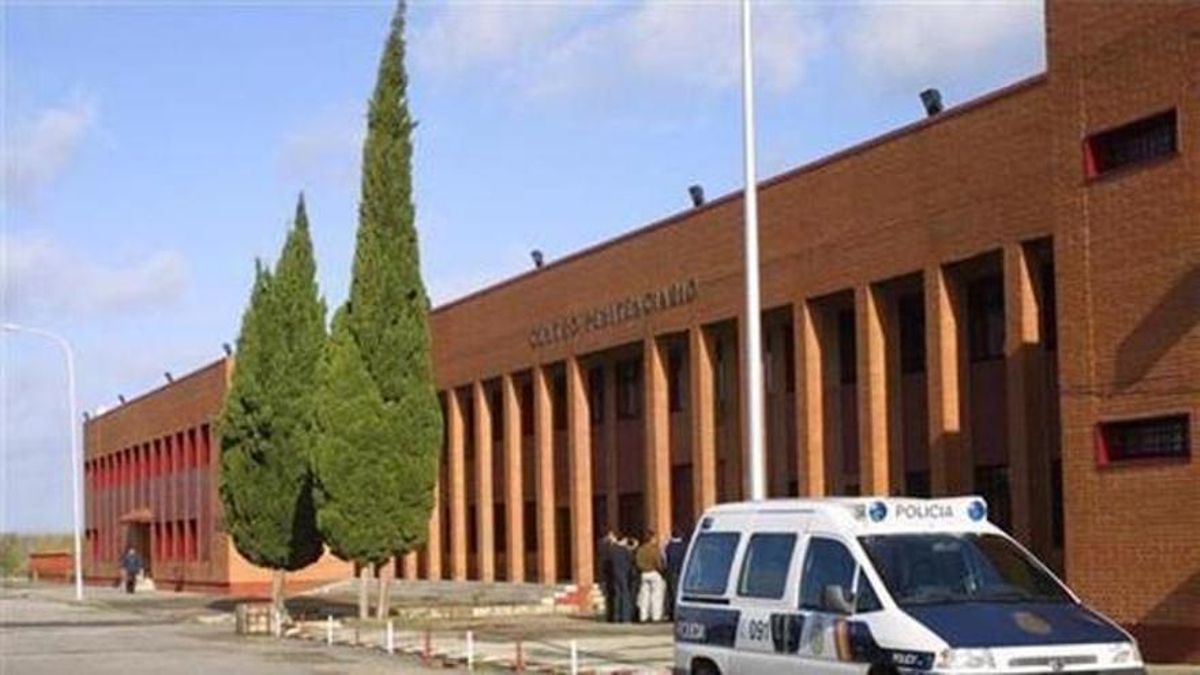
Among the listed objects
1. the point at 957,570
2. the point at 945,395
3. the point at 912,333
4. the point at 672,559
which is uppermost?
the point at 912,333

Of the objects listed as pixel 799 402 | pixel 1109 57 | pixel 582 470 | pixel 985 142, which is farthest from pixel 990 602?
pixel 582 470

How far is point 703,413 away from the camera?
40812 mm

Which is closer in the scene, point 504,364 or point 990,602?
point 990,602

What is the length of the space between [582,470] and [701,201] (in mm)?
8137

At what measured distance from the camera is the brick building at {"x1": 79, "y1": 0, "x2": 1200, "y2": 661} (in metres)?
22.7

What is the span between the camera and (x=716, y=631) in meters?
16.6

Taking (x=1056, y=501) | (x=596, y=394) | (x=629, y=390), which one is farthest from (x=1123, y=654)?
(x=596, y=394)

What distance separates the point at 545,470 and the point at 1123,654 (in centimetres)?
3578

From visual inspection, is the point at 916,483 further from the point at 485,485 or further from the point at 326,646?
the point at 485,485

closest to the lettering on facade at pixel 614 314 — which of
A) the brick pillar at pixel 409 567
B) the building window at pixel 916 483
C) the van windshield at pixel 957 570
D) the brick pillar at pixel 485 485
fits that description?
the brick pillar at pixel 485 485

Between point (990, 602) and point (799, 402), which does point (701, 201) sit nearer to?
point (799, 402)

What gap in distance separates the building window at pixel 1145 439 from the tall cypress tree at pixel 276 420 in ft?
81.5

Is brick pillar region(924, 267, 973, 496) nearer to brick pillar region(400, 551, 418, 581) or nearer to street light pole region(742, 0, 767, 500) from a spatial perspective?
street light pole region(742, 0, 767, 500)

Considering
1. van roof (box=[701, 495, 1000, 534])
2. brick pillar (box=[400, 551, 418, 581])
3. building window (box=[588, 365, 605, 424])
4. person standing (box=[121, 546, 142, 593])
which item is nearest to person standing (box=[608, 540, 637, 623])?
building window (box=[588, 365, 605, 424])
